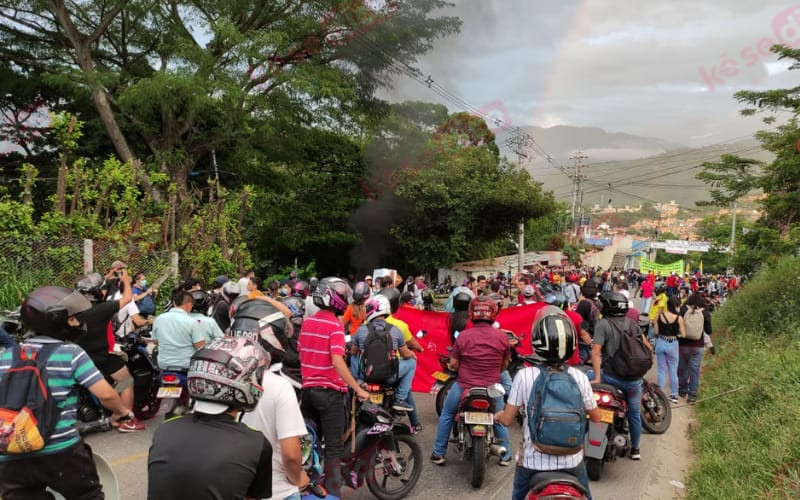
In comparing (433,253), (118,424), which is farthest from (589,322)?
(433,253)

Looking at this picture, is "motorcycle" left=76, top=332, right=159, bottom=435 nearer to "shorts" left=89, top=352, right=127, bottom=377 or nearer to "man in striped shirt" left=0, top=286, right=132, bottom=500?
"shorts" left=89, top=352, right=127, bottom=377

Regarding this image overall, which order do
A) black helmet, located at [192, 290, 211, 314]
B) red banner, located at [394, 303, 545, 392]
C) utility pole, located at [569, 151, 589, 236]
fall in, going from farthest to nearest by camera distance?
utility pole, located at [569, 151, 589, 236]
red banner, located at [394, 303, 545, 392]
black helmet, located at [192, 290, 211, 314]

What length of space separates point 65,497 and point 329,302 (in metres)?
1.85

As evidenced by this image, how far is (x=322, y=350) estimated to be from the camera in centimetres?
388

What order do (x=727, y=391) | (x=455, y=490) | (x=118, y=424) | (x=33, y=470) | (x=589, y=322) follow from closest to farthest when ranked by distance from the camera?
(x=33, y=470) → (x=455, y=490) → (x=118, y=424) → (x=727, y=391) → (x=589, y=322)

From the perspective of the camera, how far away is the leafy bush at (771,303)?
32.0ft

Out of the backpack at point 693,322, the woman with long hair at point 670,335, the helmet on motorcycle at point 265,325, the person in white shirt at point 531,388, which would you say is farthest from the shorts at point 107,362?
the backpack at point 693,322

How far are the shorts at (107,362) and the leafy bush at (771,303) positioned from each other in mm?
10125

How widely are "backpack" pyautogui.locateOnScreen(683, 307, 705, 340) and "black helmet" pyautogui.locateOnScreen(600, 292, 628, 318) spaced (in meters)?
2.86

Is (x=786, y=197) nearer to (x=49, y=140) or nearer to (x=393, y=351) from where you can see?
(x=393, y=351)

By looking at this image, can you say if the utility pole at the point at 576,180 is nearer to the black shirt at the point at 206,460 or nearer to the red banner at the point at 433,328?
the red banner at the point at 433,328

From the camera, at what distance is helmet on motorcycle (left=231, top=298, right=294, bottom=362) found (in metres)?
3.75

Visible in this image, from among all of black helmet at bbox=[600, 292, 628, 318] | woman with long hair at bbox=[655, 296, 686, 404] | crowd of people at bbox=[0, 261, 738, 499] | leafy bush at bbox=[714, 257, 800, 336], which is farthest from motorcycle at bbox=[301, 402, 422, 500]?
leafy bush at bbox=[714, 257, 800, 336]

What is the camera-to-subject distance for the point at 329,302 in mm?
3857
